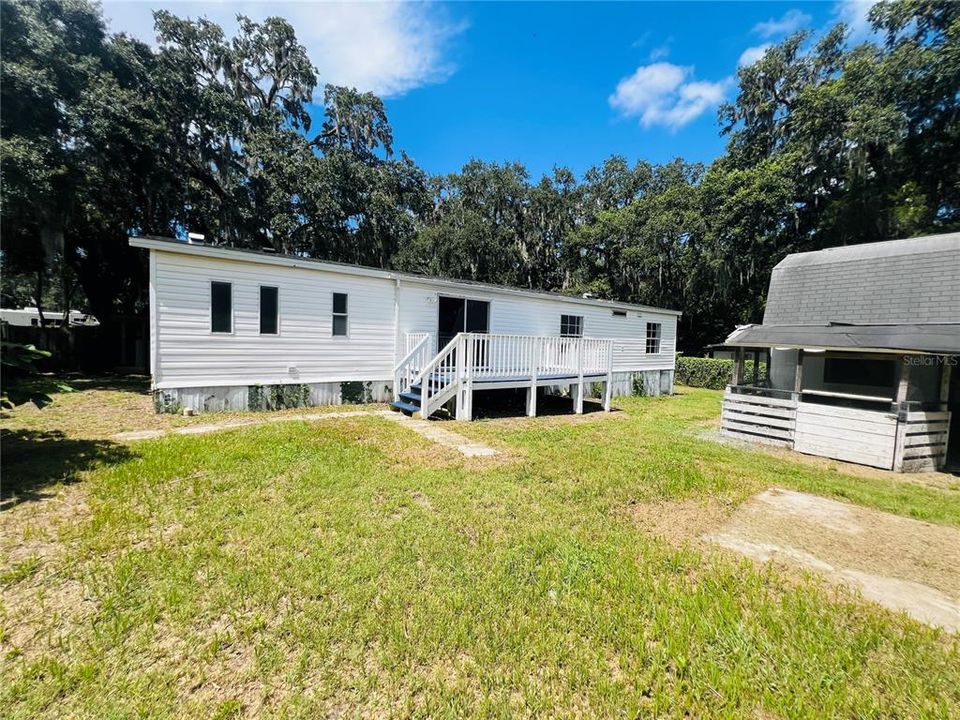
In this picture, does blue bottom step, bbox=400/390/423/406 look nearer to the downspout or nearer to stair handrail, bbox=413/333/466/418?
stair handrail, bbox=413/333/466/418

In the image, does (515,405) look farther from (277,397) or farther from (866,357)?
(866,357)

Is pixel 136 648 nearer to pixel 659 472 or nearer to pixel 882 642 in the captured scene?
pixel 882 642

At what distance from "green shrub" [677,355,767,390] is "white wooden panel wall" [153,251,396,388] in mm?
14718

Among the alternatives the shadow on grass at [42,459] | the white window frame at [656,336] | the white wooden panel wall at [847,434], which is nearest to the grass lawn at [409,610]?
the shadow on grass at [42,459]

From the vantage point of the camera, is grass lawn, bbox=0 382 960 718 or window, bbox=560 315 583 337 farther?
window, bbox=560 315 583 337

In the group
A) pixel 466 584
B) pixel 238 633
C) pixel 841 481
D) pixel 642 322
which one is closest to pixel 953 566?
pixel 841 481

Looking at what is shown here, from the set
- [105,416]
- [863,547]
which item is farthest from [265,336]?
[863,547]

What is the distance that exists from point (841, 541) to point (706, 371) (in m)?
16.2

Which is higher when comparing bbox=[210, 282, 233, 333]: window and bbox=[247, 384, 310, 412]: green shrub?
bbox=[210, 282, 233, 333]: window

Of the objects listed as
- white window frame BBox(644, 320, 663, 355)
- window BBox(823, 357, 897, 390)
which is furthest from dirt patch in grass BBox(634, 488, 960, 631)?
white window frame BBox(644, 320, 663, 355)

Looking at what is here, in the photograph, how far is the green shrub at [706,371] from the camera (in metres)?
17.5

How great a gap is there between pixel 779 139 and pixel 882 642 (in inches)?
1027

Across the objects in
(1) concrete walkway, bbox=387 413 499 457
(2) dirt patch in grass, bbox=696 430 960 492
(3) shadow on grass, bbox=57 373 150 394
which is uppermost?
(3) shadow on grass, bbox=57 373 150 394

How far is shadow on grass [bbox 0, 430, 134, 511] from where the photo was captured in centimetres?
406
